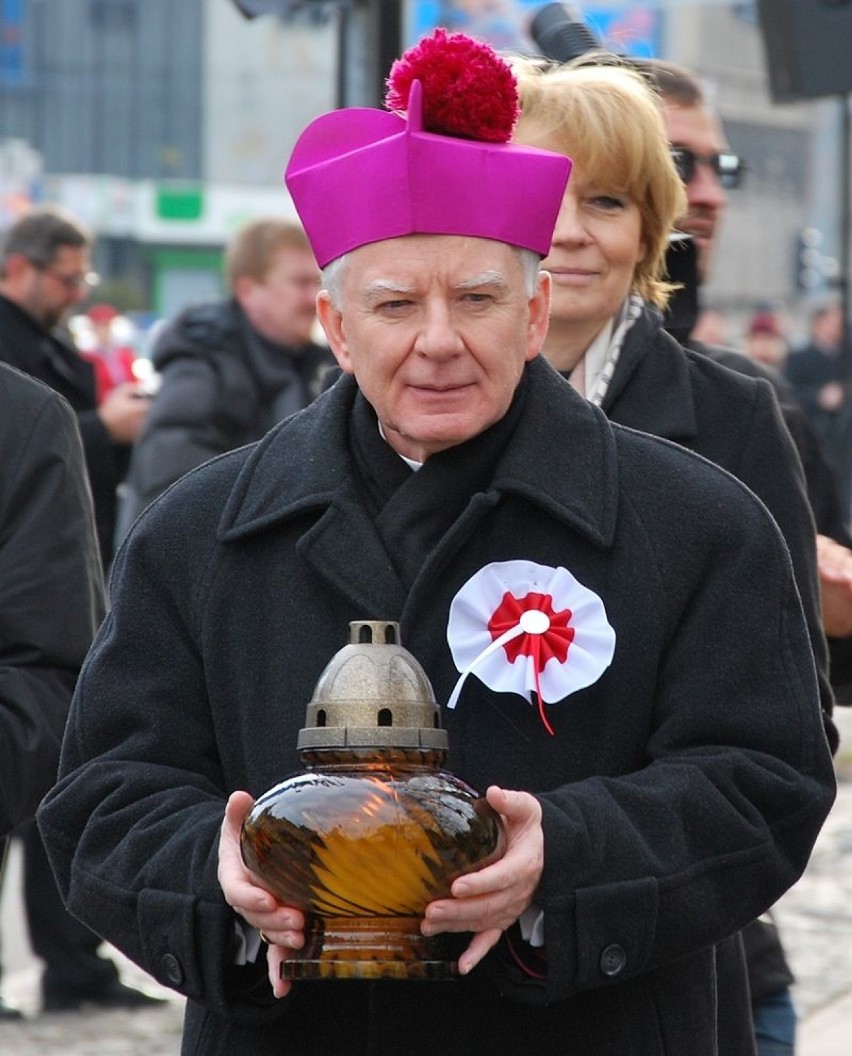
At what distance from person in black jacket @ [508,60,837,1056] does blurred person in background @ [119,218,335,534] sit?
2930mm

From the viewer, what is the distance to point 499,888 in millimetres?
2305

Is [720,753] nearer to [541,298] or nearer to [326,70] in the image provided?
[541,298]

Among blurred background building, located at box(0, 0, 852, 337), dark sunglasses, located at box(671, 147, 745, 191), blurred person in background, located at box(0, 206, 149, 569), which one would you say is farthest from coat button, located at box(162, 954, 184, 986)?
blurred background building, located at box(0, 0, 852, 337)

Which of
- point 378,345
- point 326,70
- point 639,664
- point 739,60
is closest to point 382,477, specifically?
point 378,345

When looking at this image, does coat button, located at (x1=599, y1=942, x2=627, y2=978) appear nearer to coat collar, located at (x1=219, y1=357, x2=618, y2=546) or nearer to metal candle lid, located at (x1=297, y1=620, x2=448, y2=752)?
metal candle lid, located at (x1=297, y1=620, x2=448, y2=752)

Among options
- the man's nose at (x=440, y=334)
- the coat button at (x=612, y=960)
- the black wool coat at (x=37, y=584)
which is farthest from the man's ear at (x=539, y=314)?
the black wool coat at (x=37, y=584)

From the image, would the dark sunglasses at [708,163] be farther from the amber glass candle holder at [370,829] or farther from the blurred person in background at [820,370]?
the blurred person in background at [820,370]

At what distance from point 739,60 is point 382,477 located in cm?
5133

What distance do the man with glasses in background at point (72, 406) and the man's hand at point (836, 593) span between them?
330 centimetres

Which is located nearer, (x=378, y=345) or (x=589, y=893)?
(x=589, y=893)

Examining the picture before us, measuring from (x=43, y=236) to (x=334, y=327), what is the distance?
16.5 ft

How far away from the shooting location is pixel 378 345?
2.66m

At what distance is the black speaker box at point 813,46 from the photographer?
23.2 ft

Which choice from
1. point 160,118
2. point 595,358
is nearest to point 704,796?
point 595,358
